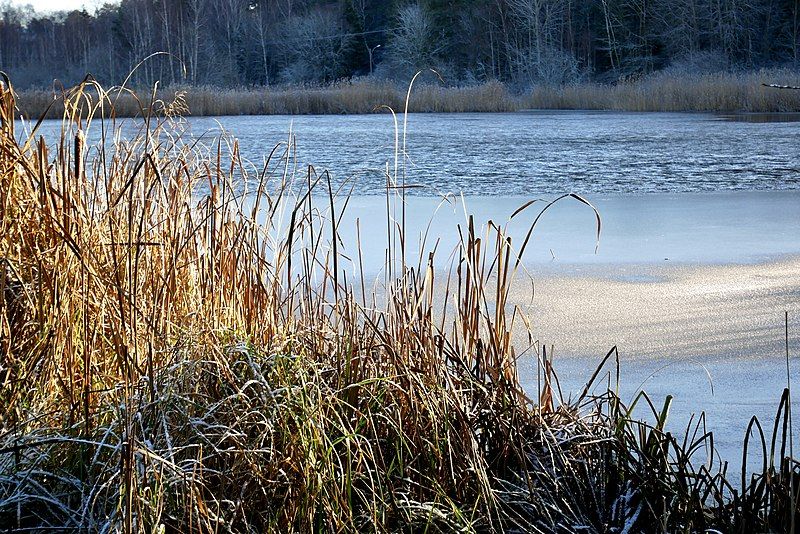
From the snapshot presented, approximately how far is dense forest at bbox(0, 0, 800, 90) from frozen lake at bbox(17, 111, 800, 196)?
13.9 meters

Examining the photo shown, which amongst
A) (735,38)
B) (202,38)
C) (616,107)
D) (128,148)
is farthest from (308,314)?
(202,38)

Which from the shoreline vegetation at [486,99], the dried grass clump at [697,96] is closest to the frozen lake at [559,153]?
the dried grass clump at [697,96]

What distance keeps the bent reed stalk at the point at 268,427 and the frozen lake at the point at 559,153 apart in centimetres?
130

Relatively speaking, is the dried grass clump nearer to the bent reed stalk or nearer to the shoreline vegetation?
the shoreline vegetation

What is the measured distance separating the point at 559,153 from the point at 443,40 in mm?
28476

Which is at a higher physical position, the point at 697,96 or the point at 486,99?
the point at 486,99

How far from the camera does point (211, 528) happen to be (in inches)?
59.8

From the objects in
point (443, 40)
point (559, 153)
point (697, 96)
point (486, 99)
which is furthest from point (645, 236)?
point (443, 40)

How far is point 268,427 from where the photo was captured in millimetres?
1572

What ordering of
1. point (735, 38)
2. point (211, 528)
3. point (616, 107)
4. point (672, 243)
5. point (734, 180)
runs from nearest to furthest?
point (211, 528) < point (672, 243) < point (734, 180) < point (616, 107) < point (735, 38)

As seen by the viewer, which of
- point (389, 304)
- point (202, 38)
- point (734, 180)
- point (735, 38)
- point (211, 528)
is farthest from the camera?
point (202, 38)

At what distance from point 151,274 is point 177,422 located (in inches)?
26.8

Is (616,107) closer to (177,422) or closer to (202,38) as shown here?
(177,422)

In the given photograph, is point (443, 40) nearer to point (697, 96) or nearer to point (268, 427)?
point (697, 96)
